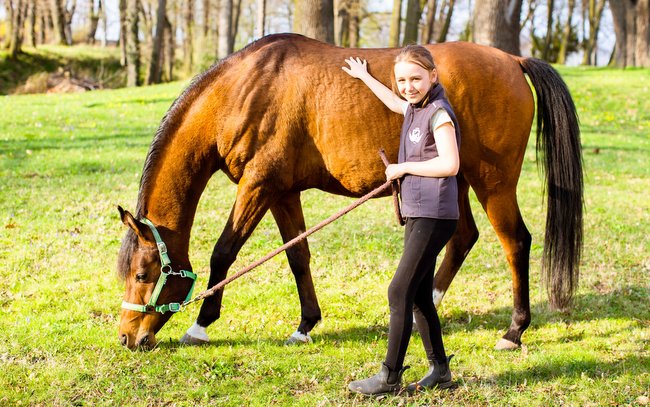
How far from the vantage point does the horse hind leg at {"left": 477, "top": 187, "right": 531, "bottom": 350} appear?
15.7 ft

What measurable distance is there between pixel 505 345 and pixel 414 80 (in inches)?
89.7

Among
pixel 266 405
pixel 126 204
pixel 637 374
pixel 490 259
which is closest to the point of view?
pixel 266 405

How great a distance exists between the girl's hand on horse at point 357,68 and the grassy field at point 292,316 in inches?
76.9

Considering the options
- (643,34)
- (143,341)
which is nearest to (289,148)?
(143,341)

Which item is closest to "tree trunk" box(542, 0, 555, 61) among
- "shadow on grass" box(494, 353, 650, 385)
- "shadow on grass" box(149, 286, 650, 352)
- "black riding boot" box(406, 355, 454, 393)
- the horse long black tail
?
"shadow on grass" box(149, 286, 650, 352)

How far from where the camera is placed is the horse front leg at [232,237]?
14.7 feet

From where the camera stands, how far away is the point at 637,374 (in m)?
4.28

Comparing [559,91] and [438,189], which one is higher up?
[559,91]

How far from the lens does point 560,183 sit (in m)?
5.04

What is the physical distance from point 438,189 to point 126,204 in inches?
235

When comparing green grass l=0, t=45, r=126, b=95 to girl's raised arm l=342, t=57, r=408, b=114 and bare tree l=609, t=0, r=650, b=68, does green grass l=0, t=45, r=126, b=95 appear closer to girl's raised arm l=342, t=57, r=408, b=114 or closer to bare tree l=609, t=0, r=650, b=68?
bare tree l=609, t=0, r=650, b=68

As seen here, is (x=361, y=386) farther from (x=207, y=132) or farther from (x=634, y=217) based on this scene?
(x=634, y=217)

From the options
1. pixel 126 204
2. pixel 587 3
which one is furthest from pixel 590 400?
pixel 587 3

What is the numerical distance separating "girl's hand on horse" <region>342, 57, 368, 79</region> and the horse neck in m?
1.09
